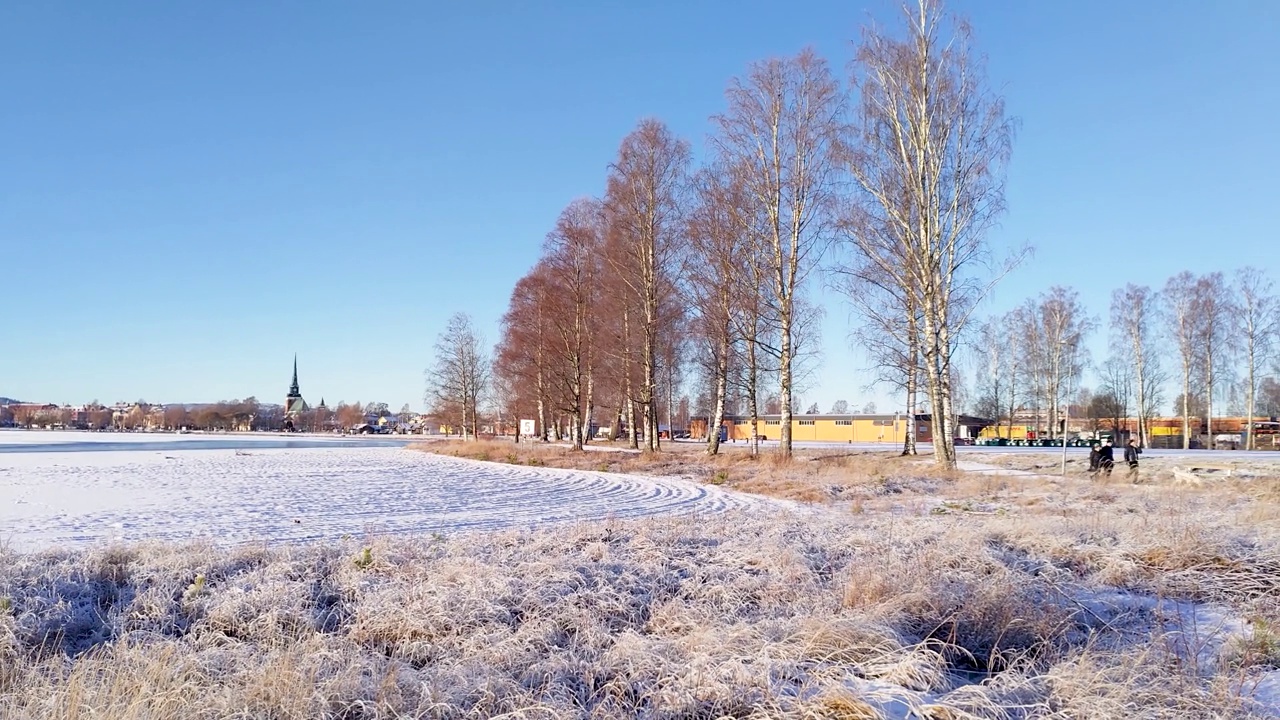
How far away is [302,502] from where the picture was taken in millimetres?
13516

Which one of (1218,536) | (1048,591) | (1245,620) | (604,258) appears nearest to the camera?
(1245,620)

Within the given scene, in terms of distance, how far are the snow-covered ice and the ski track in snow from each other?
2 centimetres

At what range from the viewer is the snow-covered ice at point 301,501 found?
9.68m

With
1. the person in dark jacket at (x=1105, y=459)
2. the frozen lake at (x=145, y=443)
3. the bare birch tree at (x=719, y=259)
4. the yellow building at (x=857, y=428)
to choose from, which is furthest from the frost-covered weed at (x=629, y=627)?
the yellow building at (x=857, y=428)

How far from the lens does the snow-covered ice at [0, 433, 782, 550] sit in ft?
31.8

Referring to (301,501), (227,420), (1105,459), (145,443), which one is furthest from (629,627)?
(227,420)

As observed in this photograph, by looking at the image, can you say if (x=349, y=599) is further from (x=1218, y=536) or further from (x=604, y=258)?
(x=604, y=258)

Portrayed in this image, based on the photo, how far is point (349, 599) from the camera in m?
5.43

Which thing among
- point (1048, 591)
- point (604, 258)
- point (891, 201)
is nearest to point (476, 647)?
point (1048, 591)

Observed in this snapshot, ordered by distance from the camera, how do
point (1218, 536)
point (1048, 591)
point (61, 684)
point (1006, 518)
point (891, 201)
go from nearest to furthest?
point (61, 684)
point (1048, 591)
point (1218, 536)
point (1006, 518)
point (891, 201)

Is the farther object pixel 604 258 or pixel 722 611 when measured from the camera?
pixel 604 258

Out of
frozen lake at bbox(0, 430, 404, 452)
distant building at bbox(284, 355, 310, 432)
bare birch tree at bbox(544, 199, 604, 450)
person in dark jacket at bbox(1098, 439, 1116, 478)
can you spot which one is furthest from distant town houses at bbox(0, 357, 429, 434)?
person in dark jacket at bbox(1098, 439, 1116, 478)

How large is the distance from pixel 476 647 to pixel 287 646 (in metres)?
1.11

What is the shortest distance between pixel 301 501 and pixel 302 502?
216mm
